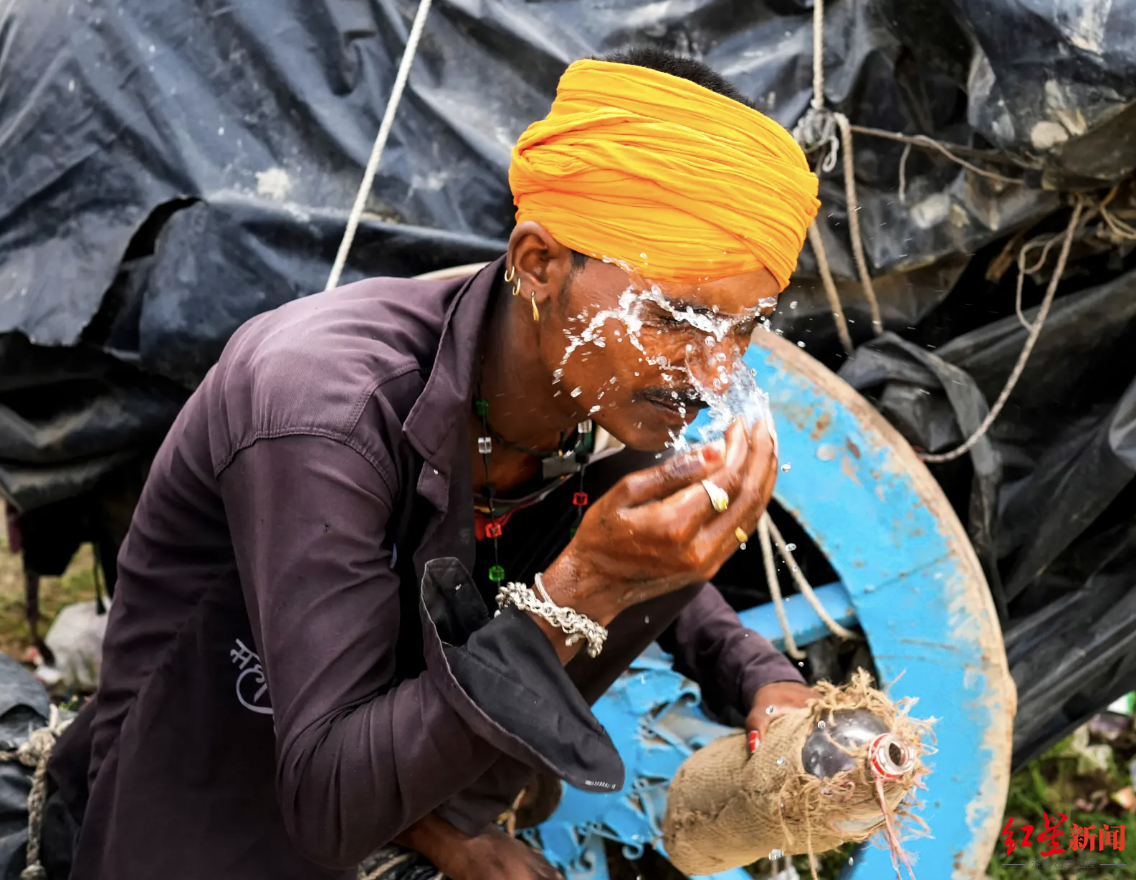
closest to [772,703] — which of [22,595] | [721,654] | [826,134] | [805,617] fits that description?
[721,654]

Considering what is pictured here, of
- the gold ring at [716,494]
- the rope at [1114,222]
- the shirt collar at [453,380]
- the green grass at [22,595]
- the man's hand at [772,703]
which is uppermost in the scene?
the shirt collar at [453,380]

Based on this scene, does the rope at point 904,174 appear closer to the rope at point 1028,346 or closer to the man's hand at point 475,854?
the rope at point 1028,346

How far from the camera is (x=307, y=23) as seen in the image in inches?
99.3

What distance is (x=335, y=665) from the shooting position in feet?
4.61

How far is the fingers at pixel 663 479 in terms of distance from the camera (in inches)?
54.1

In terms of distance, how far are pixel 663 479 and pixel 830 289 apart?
130cm

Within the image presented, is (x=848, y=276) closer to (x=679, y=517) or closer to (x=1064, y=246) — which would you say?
(x=1064, y=246)

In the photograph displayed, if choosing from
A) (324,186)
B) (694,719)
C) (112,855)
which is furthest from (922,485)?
(112,855)

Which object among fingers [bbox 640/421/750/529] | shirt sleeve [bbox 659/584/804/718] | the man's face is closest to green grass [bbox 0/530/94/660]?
shirt sleeve [bbox 659/584/804/718]

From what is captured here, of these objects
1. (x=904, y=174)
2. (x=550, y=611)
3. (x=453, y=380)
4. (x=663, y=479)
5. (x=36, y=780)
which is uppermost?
(x=453, y=380)

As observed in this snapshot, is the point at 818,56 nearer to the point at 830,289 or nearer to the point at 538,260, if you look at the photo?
the point at 830,289

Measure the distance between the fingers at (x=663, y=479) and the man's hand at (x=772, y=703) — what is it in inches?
28.5

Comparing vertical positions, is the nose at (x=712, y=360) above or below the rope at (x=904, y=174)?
above

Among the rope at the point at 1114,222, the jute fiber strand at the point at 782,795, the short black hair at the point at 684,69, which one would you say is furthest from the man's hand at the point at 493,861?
the rope at the point at 1114,222
